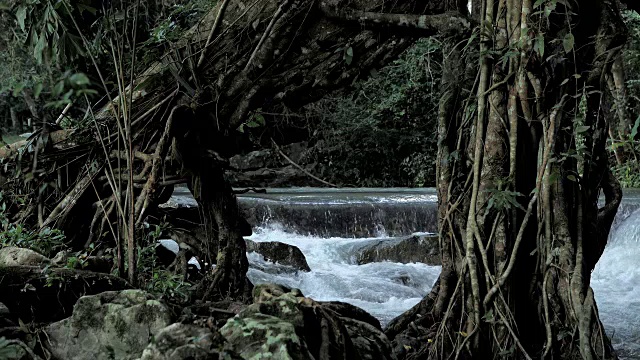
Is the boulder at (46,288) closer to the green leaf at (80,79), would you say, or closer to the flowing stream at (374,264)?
the green leaf at (80,79)

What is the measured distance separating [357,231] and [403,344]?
19.2 feet

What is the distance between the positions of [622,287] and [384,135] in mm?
8433

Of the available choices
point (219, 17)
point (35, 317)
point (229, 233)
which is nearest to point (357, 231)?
point (229, 233)

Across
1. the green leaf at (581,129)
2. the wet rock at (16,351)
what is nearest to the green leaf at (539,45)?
the green leaf at (581,129)

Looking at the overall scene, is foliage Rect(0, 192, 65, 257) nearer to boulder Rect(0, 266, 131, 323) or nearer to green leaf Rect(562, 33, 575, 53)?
boulder Rect(0, 266, 131, 323)

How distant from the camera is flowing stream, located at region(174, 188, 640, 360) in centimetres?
617

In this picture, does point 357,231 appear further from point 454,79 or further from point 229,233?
point 454,79

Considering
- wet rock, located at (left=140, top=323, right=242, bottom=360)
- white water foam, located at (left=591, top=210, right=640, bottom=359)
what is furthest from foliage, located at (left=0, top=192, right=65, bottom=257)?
white water foam, located at (left=591, top=210, right=640, bottom=359)

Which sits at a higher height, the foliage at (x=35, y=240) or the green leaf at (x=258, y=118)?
the green leaf at (x=258, y=118)

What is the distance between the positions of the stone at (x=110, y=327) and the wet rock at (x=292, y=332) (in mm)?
347

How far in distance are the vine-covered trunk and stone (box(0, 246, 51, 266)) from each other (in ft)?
5.93

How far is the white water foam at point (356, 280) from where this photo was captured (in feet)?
20.7

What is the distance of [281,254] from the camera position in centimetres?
742

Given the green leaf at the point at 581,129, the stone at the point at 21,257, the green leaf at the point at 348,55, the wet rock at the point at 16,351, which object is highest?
the green leaf at the point at 348,55
